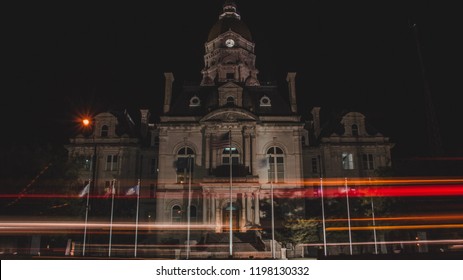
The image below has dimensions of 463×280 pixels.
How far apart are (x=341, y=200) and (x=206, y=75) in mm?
26772

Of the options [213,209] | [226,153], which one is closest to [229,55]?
[226,153]

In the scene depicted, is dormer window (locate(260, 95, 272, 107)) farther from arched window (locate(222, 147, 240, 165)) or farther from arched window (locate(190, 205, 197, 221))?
arched window (locate(190, 205, 197, 221))

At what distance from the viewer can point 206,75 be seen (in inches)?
2235

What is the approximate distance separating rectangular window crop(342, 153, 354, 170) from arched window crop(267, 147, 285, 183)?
7844 millimetres

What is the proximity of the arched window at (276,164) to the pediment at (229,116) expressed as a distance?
166 inches

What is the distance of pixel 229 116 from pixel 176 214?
38.0 feet

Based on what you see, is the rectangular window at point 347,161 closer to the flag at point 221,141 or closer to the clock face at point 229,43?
the flag at point 221,141

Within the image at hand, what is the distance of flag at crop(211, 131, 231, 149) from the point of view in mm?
41719

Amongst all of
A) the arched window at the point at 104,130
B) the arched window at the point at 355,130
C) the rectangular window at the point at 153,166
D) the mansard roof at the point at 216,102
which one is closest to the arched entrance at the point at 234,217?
the mansard roof at the point at 216,102

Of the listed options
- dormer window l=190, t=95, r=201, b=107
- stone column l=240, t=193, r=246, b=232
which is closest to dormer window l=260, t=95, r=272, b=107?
dormer window l=190, t=95, r=201, b=107

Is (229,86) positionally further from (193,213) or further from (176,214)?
(176,214)

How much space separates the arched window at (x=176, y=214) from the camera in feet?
135
